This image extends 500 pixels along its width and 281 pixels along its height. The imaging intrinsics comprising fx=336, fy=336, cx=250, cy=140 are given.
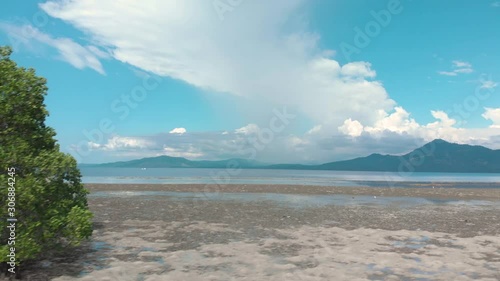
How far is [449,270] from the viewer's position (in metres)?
13.2

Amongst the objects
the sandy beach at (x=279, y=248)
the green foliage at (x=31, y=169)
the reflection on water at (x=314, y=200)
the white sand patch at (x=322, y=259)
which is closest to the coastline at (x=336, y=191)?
the reflection on water at (x=314, y=200)

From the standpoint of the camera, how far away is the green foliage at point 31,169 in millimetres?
10516

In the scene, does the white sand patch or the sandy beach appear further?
the sandy beach

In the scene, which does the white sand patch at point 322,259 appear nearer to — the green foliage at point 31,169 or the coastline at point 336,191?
the green foliage at point 31,169

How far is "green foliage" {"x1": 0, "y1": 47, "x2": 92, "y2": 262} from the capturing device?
34.5 ft

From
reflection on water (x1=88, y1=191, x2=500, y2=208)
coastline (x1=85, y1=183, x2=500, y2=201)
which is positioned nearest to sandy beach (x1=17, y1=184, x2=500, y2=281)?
reflection on water (x1=88, y1=191, x2=500, y2=208)

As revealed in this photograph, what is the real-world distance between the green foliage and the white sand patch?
182 cm

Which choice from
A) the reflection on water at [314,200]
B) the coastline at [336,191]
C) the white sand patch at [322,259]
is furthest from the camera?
the coastline at [336,191]

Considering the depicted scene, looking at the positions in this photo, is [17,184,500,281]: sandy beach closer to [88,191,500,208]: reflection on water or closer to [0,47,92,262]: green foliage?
[0,47,92,262]: green foliage

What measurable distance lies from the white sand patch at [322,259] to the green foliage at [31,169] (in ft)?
5.97

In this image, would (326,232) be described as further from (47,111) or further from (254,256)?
(47,111)

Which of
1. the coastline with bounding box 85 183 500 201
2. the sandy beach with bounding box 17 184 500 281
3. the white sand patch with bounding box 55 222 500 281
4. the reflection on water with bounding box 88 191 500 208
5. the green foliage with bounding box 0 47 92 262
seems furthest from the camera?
the coastline with bounding box 85 183 500 201

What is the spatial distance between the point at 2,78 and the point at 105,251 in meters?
8.41

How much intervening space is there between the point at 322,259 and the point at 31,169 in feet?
38.4
